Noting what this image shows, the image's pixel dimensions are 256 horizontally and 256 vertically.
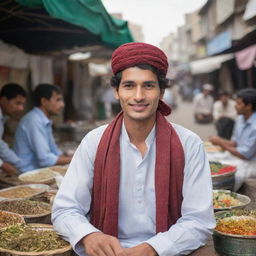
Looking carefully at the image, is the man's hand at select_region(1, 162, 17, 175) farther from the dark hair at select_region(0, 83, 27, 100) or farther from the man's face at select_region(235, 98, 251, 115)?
the man's face at select_region(235, 98, 251, 115)

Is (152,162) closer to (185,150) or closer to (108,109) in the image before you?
(185,150)

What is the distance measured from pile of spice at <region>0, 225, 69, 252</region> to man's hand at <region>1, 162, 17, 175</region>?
233cm

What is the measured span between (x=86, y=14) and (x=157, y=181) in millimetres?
3403

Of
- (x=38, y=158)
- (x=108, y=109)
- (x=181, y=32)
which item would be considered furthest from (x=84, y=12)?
A: (x=181, y=32)

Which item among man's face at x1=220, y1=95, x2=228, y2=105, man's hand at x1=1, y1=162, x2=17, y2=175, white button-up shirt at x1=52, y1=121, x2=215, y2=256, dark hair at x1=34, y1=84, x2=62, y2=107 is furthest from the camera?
man's face at x1=220, y1=95, x2=228, y2=105

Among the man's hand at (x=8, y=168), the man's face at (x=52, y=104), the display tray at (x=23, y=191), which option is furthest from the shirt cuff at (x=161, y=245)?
the man's face at (x=52, y=104)

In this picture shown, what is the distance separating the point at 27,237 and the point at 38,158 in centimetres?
299

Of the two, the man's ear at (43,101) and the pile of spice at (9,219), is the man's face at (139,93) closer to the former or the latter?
the pile of spice at (9,219)

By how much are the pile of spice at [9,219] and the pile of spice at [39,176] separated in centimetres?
148

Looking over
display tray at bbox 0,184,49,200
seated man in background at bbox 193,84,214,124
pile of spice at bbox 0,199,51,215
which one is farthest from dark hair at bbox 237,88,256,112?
seated man in background at bbox 193,84,214,124

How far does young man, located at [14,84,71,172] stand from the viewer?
554 cm

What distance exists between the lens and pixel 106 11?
6027mm

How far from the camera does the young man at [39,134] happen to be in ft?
18.2

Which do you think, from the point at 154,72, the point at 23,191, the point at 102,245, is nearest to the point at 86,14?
the point at 23,191
